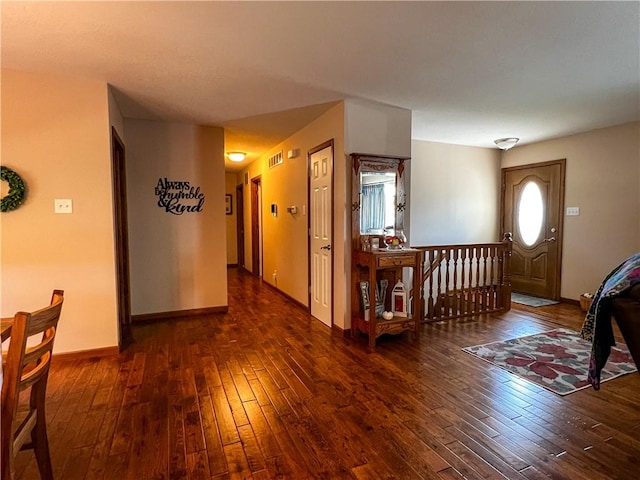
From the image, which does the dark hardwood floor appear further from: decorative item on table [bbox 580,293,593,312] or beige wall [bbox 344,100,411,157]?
decorative item on table [bbox 580,293,593,312]

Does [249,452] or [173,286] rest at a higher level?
[173,286]

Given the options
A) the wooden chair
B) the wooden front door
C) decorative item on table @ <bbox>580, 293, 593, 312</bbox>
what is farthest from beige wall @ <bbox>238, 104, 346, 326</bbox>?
the wooden front door

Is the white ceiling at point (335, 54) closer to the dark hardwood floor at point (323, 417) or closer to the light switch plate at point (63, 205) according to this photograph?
the light switch plate at point (63, 205)

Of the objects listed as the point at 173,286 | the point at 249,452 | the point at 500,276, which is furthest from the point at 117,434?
the point at 500,276

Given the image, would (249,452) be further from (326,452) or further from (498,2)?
(498,2)

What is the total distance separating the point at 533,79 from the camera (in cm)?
289

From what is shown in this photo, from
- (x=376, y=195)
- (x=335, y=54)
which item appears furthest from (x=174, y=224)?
(x=335, y=54)

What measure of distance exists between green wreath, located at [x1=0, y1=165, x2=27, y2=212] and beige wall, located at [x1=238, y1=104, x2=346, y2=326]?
104 inches

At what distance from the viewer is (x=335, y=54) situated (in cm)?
241

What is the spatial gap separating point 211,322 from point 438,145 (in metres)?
4.15

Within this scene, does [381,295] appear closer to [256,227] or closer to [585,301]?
[585,301]

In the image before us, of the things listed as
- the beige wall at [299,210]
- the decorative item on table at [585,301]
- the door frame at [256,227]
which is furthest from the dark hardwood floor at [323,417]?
the door frame at [256,227]

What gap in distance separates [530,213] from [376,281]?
355 centimetres

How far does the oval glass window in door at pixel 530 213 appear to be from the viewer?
538 centimetres
